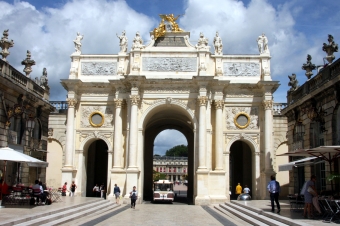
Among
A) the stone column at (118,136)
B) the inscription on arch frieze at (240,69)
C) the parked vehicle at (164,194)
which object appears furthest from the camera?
the inscription on arch frieze at (240,69)

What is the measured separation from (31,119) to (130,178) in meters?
7.63

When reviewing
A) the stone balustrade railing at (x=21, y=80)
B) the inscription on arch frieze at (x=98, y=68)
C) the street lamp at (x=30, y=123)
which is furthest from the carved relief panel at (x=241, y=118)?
the street lamp at (x=30, y=123)

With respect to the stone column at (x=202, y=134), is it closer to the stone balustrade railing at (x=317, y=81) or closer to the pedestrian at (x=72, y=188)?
the stone balustrade railing at (x=317, y=81)

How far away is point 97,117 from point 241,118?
10489mm

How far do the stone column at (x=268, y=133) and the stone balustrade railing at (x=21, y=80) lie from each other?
603 inches

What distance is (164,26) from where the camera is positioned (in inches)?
1235

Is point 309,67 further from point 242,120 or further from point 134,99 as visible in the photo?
point 134,99

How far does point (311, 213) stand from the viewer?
48.1 feet

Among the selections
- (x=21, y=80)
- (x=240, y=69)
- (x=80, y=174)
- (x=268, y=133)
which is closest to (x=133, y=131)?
(x=80, y=174)

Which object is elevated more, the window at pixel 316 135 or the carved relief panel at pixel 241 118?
the carved relief panel at pixel 241 118

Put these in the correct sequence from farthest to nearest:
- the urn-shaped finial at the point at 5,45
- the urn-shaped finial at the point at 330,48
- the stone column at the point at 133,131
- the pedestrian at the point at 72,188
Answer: the pedestrian at the point at 72,188 → the stone column at the point at 133,131 → the urn-shaped finial at the point at 5,45 → the urn-shaped finial at the point at 330,48

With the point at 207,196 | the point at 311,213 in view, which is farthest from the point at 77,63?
the point at 311,213

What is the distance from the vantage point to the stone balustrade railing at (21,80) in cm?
2167

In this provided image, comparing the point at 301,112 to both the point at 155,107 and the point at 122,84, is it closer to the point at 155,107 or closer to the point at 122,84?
the point at 155,107
